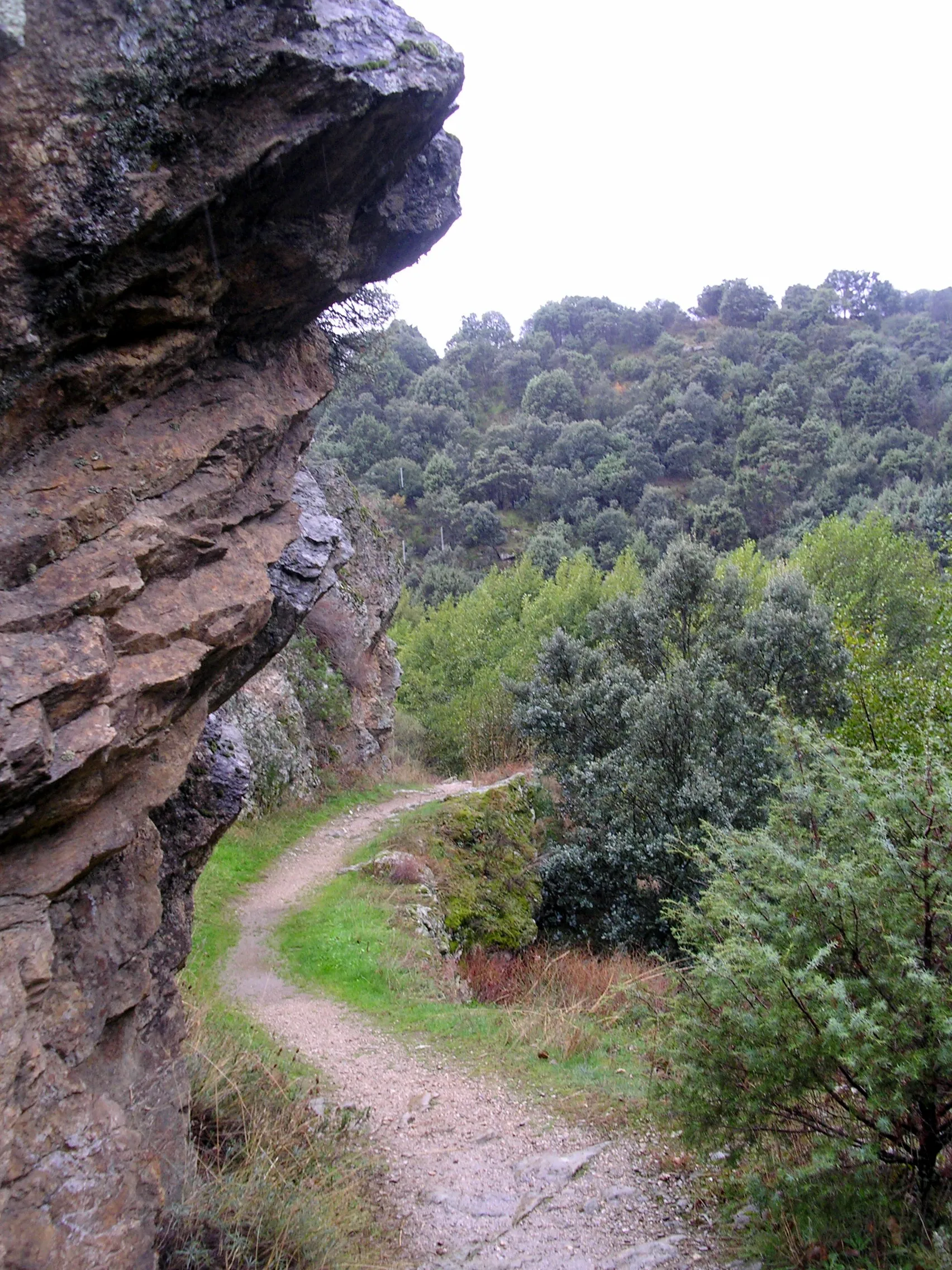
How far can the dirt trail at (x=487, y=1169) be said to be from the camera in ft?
15.9

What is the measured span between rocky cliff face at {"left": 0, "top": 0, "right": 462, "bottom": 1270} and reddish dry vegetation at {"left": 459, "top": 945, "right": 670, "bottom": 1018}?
202 inches

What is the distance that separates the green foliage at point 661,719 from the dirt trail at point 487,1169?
438cm

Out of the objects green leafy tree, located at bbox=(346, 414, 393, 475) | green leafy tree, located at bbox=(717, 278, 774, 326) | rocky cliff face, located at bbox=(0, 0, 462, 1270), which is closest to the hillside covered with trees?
rocky cliff face, located at bbox=(0, 0, 462, 1270)

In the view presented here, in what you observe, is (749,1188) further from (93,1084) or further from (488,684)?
(488,684)

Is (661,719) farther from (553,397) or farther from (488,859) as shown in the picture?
(553,397)

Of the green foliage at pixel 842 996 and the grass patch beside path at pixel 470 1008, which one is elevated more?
the green foliage at pixel 842 996

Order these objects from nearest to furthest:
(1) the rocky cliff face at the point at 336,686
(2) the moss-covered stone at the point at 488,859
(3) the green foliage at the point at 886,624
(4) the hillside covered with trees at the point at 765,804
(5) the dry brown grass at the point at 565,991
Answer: (4) the hillside covered with trees at the point at 765,804
(5) the dry brown grass at the point at 565,991
(2) the moss-covered stone at the point at 488,859
(3) the green foliage at the point at 886,624
(1) the rocky cliff face at the point at 336,686

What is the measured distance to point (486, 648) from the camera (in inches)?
1156

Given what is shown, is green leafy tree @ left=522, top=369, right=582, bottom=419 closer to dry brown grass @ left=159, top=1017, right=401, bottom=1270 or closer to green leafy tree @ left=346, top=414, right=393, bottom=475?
green leafy tree @ left=346, top=414, right=393, bottom=475

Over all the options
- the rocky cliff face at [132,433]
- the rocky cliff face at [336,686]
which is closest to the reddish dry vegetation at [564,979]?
the rocky cliff face at [132,433]

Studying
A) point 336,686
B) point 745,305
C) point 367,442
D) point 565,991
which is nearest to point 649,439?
point 367,442

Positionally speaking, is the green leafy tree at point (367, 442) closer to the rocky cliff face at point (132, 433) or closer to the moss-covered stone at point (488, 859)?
the moss-covered stone at point (488, 859)

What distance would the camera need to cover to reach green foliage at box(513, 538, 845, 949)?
11.7 metres

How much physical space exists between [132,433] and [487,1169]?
5062 mm
